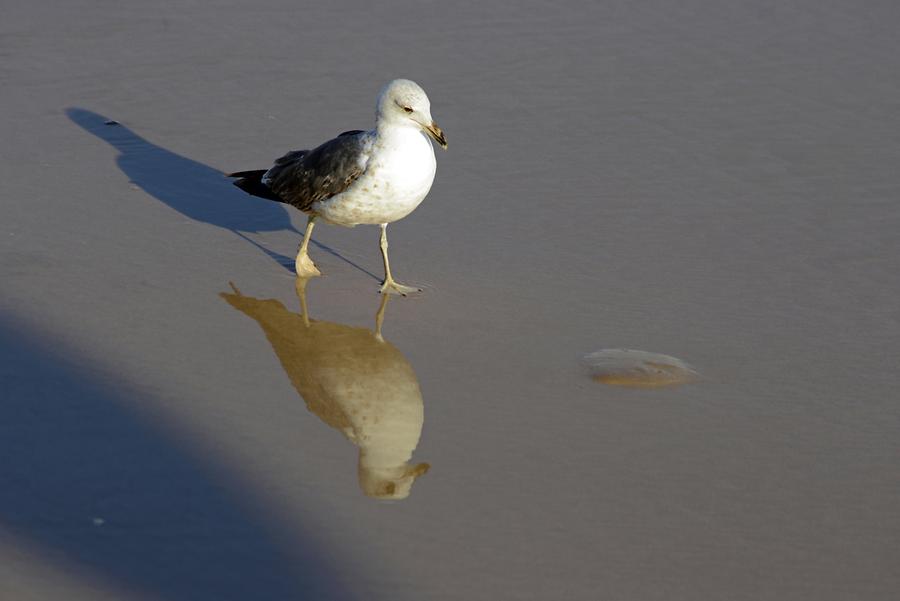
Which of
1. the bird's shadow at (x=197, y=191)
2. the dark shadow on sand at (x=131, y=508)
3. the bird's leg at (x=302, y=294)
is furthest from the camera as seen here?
the bird's shadow at (x=197, y=191)

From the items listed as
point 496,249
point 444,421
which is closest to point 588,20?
point 496,249

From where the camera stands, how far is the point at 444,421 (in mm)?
5531

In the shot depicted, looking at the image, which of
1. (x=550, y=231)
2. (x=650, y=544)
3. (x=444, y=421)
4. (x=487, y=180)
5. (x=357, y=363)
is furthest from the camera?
(x=487, y=180)

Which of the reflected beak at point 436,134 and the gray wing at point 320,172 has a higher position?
the reflected beak at point 436,134

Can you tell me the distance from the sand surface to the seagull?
1.25 feet

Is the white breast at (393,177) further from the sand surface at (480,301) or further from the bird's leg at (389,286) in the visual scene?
the sand surface at (480,301)

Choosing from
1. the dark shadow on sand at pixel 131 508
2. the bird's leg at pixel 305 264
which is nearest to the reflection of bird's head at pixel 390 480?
the dark shadow on sand at pixel 131 508

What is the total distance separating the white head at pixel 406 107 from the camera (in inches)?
260

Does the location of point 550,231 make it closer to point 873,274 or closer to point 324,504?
point 873,274

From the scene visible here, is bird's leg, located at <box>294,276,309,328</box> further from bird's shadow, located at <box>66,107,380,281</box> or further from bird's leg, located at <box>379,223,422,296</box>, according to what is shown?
bird's leg, located at <box>379,223,422,296</box>

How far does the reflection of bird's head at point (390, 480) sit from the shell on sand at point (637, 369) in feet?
3.73

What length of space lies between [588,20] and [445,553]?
6.61 metres

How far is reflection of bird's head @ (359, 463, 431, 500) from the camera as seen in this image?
16.3 ft

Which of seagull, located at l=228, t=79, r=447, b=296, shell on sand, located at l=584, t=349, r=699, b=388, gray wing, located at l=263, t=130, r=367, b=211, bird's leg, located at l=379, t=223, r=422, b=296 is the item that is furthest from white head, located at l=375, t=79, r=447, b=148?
Answer: shell on sand, located at l=584, t=349, r=699, b=388
